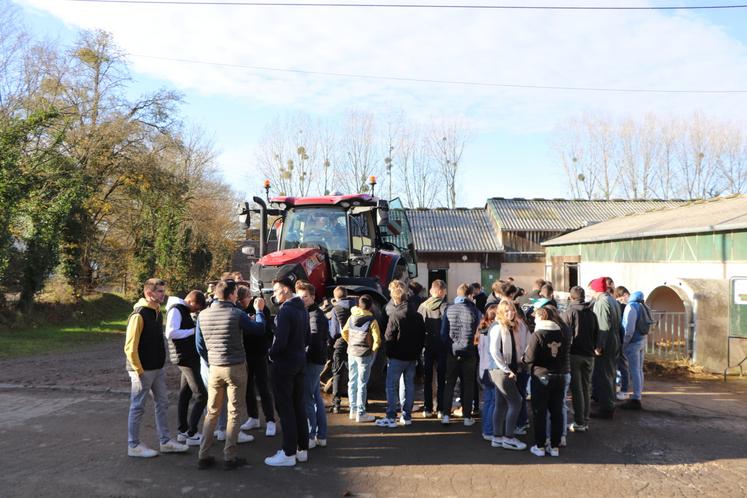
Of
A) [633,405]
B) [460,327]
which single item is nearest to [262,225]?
[460,327]

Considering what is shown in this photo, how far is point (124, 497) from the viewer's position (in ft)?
15.0

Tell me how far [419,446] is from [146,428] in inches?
126

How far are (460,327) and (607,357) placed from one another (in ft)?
7.42

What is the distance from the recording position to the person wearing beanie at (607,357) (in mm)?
7297

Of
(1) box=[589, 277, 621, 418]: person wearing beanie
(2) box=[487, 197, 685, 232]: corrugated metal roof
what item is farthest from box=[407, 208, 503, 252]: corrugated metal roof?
(1) box=[589, 277, 621, 418]: person wearing beanie

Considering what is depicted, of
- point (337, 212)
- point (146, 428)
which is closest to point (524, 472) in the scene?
point (146, 428)

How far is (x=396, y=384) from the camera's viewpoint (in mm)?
6836

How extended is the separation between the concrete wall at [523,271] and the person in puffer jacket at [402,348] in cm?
2156

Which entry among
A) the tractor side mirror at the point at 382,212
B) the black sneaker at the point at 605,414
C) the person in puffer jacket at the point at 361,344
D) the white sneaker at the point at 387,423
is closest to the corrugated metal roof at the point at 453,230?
the tractor side mirror at the point at 382,212

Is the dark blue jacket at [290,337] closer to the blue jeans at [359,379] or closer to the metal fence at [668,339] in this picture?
the blue jeans at [359,379]

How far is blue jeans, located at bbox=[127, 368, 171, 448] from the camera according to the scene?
550 centimetres

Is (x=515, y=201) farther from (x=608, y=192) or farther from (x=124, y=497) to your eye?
(x=124, y=497)

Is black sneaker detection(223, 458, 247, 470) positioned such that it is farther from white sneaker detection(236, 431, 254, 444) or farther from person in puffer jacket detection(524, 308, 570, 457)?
person in puffer jacket detection(524, 308, 570, 457)

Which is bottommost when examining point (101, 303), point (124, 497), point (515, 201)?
point (124, 497)
